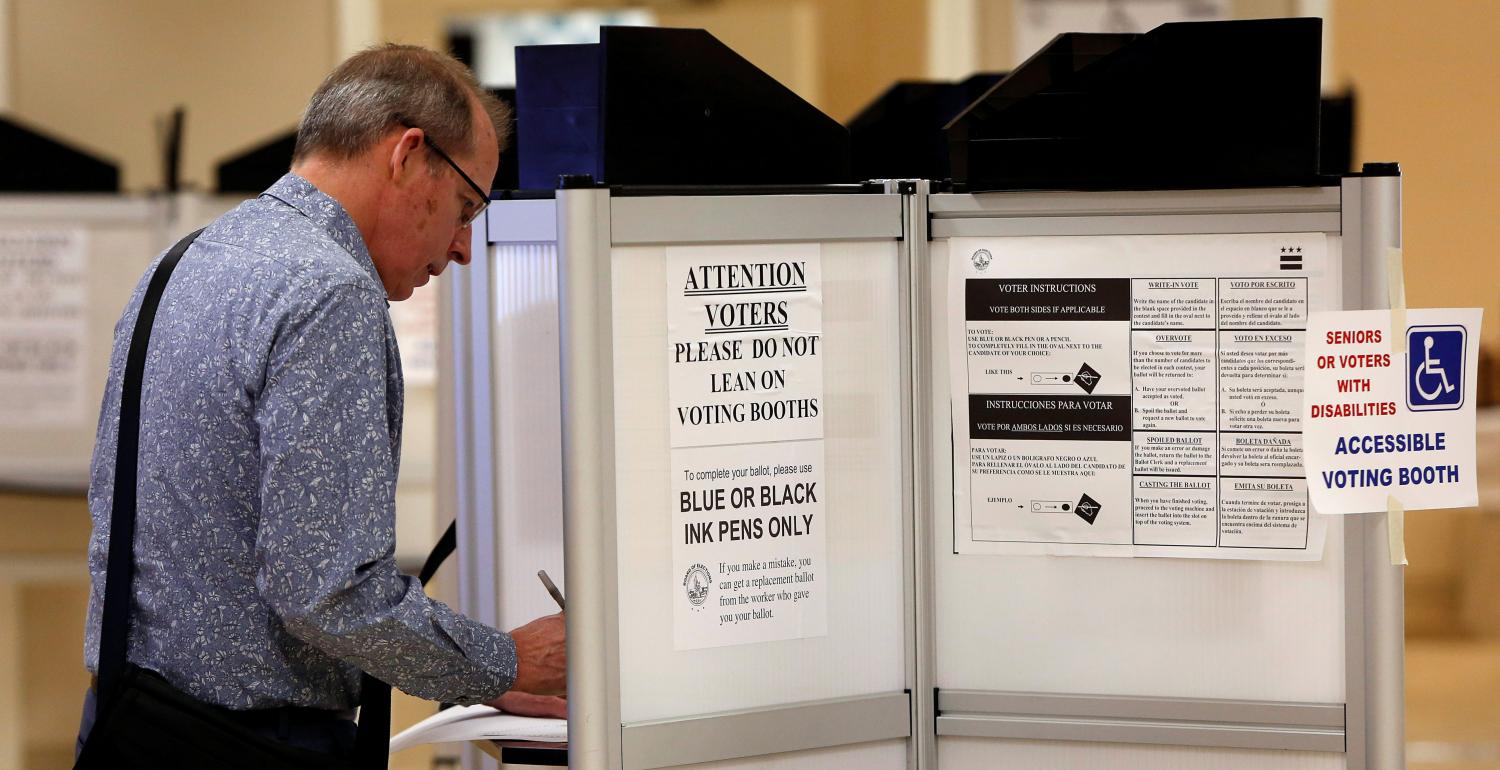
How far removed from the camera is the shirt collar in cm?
140

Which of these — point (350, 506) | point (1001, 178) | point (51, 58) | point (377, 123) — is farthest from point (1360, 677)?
point (51, 58)

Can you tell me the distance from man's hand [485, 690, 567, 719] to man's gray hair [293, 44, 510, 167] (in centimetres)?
60

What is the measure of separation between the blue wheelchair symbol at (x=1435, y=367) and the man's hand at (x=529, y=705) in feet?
3.17

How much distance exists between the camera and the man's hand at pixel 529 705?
153 centimetres

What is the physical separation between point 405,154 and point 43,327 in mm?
3174

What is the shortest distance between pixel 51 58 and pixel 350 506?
4.63 meters

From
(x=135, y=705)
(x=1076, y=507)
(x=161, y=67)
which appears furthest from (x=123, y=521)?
(x=161, y=67)

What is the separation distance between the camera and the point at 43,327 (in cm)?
406

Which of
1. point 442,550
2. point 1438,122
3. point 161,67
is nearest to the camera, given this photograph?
point 442,550

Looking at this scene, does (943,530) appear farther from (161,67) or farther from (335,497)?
(161,67)

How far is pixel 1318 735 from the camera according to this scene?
1.40 metres

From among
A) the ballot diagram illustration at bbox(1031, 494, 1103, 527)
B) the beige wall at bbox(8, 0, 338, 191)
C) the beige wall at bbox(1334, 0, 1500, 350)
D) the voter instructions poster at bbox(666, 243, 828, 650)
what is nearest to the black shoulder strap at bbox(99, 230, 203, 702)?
the voter instructions poster at bbox(666, 243, 828, 650)

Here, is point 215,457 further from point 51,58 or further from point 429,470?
point 51,58

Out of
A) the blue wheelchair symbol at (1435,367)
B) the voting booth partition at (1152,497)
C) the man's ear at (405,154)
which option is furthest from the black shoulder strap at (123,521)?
the blue wheelchair symbol at (1435,367)
